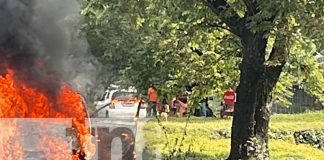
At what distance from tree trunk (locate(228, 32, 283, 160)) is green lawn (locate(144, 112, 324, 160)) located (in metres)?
1.36

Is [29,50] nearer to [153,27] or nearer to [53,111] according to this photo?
[53,111]

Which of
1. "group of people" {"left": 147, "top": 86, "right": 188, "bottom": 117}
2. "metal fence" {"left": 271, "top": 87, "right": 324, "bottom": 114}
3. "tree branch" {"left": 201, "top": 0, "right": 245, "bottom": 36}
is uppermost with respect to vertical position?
"tree branch" {"left": 201, "top": 0, "right": 245, "bottom": 36}

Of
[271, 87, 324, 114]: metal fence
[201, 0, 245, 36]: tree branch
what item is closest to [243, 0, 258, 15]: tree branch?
[201, 0, 245, 36]: tree branch

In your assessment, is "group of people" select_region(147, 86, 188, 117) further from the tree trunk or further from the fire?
the fire

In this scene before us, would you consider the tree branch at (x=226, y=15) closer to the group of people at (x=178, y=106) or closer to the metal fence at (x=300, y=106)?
the group of people at (x=178, y=106)

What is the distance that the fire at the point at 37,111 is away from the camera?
27.8 ft

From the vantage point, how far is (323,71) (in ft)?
39.1

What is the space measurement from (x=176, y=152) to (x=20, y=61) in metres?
4.42

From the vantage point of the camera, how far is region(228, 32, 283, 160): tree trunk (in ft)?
34.6

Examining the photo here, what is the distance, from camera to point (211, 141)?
16.4m

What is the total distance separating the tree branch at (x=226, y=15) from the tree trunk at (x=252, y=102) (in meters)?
0.19

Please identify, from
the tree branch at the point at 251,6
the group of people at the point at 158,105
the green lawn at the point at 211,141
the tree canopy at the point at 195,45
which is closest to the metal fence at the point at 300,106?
the green lawn at the point at 211,141

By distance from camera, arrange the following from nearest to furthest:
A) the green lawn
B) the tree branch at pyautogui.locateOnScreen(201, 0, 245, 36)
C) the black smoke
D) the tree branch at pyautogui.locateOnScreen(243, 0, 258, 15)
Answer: the black smoke
the tree branch at pyautogui.locateOnScreen(243, 0, 258, 15)
the tree branch at pyautogui.locateOnScreen(201, 0, 245, 36)
the green lawn

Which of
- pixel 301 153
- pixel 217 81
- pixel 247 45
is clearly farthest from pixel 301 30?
pixel 301 153
